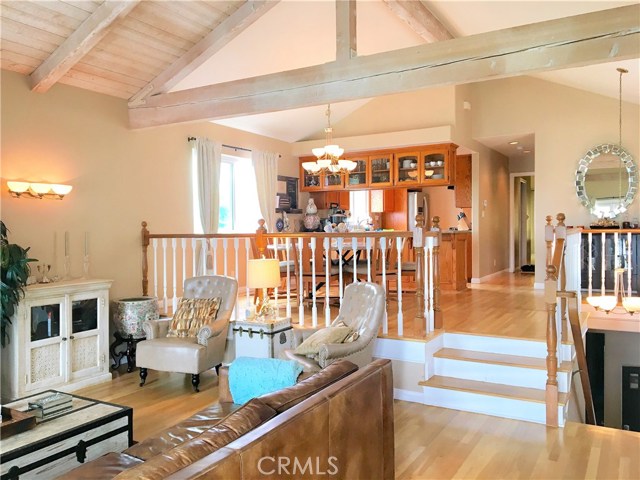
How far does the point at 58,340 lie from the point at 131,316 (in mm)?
767

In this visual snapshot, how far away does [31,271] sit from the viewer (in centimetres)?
466

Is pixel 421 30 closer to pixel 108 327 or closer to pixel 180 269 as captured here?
pixel 180 269

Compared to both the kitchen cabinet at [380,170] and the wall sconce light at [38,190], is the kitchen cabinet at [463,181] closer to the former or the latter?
the kitchen cabinet at [380,170]

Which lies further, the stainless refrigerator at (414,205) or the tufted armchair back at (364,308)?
the stainless refrigerator at (414,205)

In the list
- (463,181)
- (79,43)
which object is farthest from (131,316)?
(463,181)

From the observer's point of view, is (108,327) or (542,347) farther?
(108,327)

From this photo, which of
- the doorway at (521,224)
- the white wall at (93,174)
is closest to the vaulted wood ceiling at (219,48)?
the white wall at (93,174)

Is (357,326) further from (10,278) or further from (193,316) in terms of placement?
(10,278)

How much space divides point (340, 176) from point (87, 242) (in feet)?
15.7

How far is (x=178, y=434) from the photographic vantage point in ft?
8.31

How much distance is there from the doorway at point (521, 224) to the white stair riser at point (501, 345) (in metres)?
6.98

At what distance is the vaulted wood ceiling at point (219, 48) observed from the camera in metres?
3.44

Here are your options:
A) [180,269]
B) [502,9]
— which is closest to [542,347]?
[502,9]

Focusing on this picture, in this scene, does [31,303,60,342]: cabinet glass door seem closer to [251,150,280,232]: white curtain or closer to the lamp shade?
the lamp shade
